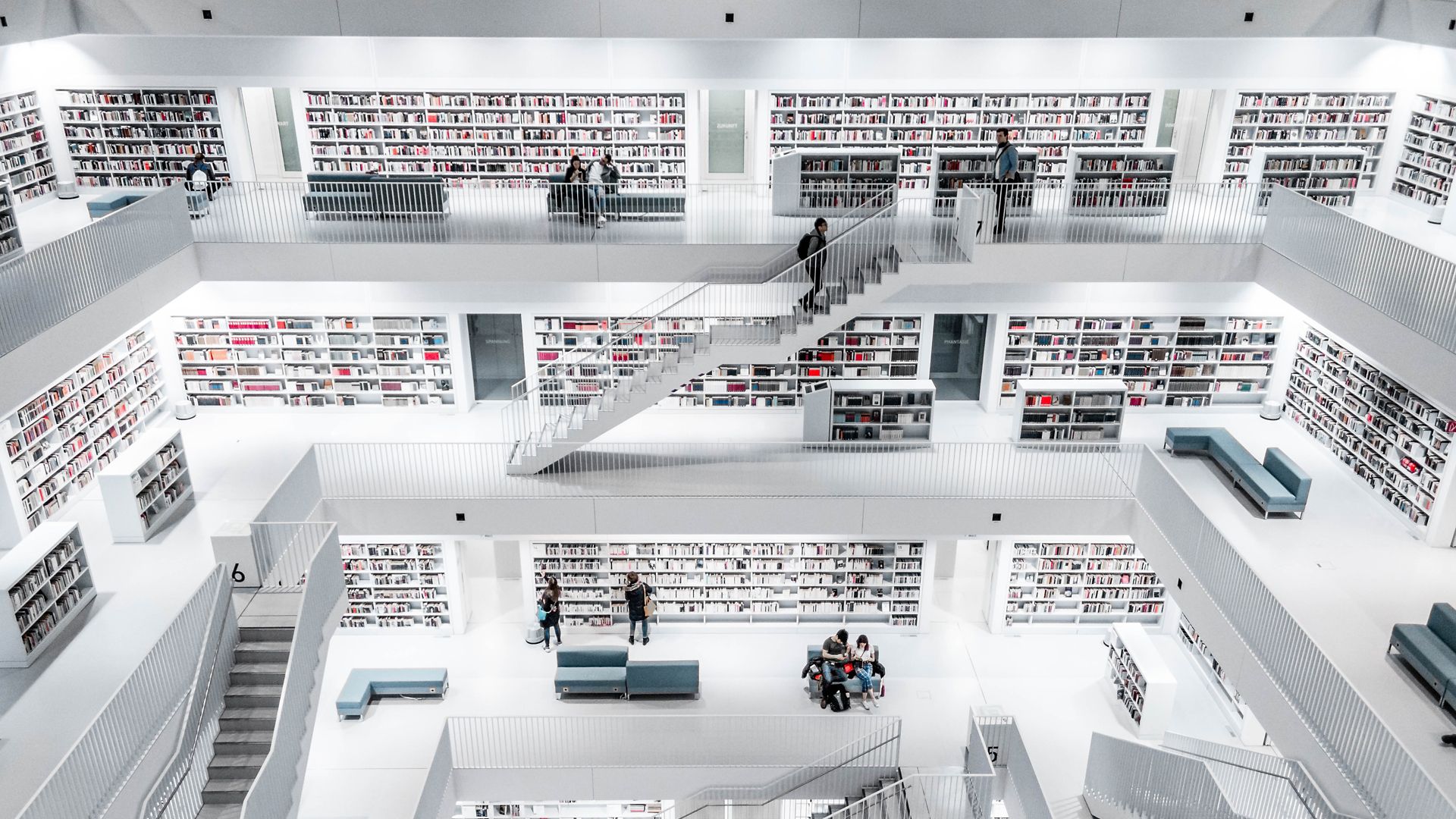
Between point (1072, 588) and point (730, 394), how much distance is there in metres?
5.46

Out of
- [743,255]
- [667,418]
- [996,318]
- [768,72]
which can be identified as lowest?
[667,418]

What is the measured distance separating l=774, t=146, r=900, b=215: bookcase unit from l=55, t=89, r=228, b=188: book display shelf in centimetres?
786

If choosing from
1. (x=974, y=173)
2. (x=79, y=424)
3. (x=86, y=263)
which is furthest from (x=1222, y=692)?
(x=79, y=424)

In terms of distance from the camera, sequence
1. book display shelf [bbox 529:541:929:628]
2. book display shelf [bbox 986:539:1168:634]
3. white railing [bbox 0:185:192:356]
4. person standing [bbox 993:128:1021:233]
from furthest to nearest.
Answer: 1. book display shelf [bbox 529:541:929:628]
2. book display shelf [bbox 986:539:1168:634]
3. person standing [bbox 993:128:1021:233]
4. white railing [bbox 0:185:192:356]

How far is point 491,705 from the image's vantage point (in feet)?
42.3

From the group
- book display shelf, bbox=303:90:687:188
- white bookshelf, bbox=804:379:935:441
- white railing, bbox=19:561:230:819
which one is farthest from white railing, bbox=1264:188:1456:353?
white railing, bbox=19:561:230:819

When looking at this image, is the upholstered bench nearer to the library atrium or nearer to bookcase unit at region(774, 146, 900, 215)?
the library atrium

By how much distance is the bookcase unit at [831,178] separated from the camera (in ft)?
39.9

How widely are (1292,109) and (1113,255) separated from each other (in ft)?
15.0

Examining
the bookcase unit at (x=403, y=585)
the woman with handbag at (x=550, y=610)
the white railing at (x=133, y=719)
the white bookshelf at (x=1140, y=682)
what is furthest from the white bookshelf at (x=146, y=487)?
the white bookshelf at (x=1140, y=682)

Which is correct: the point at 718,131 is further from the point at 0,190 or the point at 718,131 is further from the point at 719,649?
the point at 0,190

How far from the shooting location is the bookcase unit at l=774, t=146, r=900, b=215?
12.2 metres

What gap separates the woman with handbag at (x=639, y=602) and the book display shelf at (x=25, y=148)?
942 cm

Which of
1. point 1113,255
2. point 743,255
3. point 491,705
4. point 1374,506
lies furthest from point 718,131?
point 1374,506
